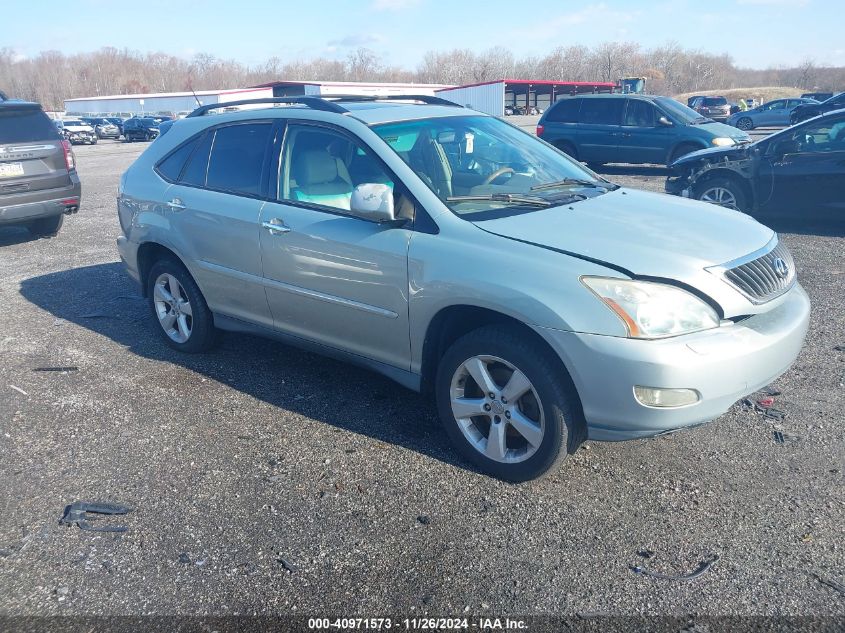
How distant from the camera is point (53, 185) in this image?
9297 mm

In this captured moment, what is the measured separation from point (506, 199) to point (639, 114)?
1273 cm

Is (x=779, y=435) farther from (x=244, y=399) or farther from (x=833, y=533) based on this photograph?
(x=244, y=399)

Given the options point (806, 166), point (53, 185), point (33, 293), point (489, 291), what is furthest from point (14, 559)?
point (806, 166)

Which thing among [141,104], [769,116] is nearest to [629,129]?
[769,116]

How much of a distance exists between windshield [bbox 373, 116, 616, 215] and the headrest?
38 cm

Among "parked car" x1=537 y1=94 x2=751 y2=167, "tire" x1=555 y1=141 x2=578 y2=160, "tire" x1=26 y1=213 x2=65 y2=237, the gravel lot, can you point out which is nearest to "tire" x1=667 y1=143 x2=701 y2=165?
"parked car" x1=537 y1=94 x2=751 y2=167

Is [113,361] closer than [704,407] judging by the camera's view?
No

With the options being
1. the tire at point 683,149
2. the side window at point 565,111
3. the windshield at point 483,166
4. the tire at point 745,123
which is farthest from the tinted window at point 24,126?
the tire at point 745,123

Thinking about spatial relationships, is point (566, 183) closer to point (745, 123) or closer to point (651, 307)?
point (651, 307)

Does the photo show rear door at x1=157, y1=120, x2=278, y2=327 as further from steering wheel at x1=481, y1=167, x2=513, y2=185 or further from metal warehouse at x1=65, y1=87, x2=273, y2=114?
metal warehouse at x1=65, y1=87, x2=273, y2=114

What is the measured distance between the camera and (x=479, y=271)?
342 centimetres

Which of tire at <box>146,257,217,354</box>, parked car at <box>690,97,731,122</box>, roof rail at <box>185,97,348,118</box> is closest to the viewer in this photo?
roof rail at <box>185,97,348,118</box>

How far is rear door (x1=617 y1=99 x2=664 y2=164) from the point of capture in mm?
15055

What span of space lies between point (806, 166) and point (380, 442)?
24.5 ft
